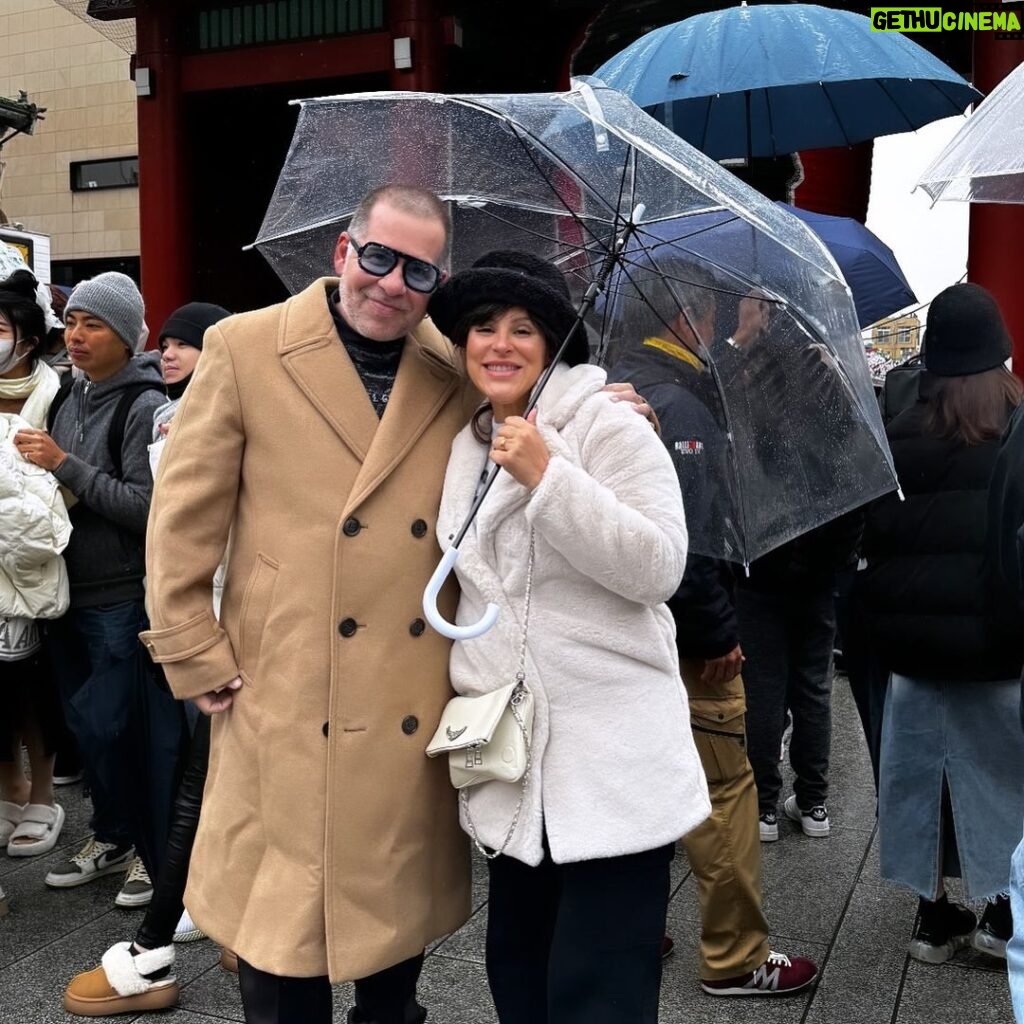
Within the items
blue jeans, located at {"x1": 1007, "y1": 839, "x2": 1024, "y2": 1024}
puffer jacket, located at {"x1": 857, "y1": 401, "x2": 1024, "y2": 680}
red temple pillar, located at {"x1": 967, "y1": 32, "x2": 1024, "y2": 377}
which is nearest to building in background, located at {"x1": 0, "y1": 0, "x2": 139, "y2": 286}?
red temple pillar, located at {"x1": 967, "y1": 32, "x2": 1024, "y2": 377}

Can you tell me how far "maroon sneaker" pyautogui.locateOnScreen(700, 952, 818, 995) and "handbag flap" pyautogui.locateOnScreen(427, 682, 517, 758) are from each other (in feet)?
4.72

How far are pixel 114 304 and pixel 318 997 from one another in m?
2.30

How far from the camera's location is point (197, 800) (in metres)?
3.03

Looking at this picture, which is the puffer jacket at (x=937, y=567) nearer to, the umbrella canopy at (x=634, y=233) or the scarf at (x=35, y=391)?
the umbrella canopy at (x=634, y=233)

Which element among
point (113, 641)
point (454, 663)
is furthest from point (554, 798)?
point (113, 641)

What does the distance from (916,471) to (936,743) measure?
2.55 feet

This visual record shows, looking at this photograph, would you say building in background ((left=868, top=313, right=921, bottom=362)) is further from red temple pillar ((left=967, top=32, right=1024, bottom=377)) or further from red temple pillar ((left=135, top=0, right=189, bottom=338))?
red temple pillar ((left=135, top=0, right=189, bottom=338))

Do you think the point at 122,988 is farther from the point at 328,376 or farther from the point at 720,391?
the point at 720,391

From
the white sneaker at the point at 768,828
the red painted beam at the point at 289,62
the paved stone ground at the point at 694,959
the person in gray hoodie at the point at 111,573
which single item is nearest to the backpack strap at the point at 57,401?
the person in gray hoodie at the point at 111,573

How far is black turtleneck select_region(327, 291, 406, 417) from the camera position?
228 cm

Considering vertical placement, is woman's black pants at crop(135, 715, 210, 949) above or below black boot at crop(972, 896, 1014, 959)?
above

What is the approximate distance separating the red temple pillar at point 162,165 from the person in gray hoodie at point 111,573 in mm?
7535

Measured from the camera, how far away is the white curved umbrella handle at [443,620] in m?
2.02

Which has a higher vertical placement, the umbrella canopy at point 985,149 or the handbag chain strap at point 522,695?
the umbrella canopy at point 985,149
